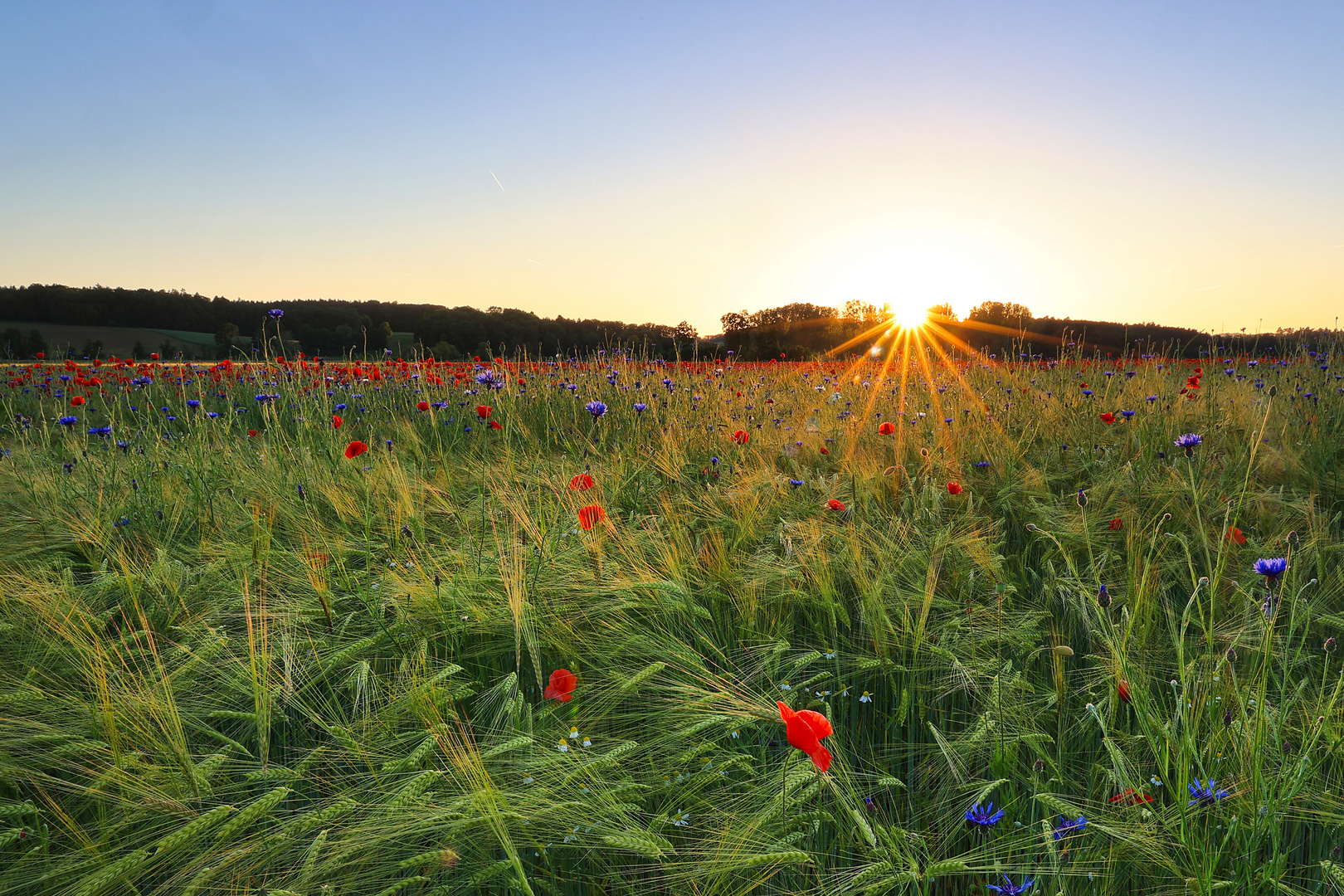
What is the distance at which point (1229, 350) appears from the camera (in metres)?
8.55

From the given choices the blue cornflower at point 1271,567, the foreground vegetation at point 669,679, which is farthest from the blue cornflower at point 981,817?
the blue cornflower at point 1271,567

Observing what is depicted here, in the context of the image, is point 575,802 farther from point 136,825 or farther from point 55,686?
point 55,686

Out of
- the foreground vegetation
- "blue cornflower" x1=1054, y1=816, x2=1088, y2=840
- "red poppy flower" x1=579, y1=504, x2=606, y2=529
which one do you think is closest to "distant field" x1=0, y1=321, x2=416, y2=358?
the foreground vegetation

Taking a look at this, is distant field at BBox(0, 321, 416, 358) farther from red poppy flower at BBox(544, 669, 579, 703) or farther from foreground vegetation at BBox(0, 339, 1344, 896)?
red poppy flower at BBox(544, 669, 579, 703)

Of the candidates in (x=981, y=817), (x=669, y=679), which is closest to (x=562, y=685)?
(x=669, y=679)

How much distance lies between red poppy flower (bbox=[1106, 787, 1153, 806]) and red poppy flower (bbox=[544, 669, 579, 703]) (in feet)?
3.26

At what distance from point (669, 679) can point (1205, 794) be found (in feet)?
3.13

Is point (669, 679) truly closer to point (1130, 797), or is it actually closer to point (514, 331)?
point (1130, 797)

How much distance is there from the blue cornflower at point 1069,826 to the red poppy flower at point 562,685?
2.90 feet

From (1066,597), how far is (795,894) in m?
1.25

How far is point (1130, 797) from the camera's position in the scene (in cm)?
108

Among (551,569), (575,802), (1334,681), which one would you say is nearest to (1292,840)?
(1334,681)

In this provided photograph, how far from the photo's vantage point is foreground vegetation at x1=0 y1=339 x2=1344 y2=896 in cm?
100

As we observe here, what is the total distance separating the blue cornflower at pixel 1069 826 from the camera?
983 mm
